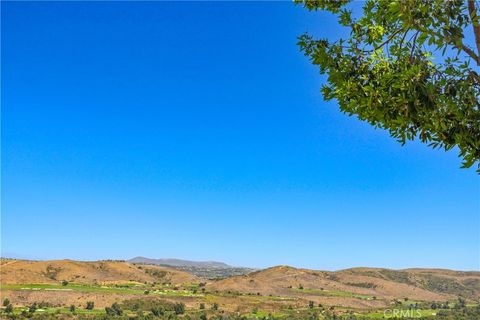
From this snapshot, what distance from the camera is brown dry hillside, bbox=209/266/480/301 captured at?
134 meters

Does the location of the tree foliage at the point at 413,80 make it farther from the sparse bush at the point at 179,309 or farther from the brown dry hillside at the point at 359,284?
the brown dry hillside at the point at 359,284

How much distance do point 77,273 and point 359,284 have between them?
9153 cm

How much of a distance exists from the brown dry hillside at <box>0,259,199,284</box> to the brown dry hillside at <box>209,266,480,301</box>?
25.0 m

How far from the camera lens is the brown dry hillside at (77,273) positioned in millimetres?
112438

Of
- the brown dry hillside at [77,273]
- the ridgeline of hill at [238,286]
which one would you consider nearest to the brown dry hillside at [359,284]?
the ridgeline of hill at [238,286]

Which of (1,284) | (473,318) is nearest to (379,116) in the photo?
(473,318)

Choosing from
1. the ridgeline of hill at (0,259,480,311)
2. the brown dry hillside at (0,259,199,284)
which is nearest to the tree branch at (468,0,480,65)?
the ridgeline of hill at (0,259,480,311)

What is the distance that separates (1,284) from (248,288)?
2480 inches

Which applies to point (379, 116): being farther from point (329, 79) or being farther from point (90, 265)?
point (90, 265)

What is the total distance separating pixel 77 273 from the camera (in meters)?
131

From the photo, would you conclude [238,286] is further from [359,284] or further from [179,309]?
[359,284]

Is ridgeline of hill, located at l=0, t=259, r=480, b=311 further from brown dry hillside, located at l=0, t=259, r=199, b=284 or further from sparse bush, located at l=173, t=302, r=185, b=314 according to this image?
sparse bush, located at l=173, t=302, r=185, b=314

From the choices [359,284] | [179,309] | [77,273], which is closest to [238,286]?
[77,273]

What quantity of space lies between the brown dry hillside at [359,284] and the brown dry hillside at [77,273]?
2505cm
